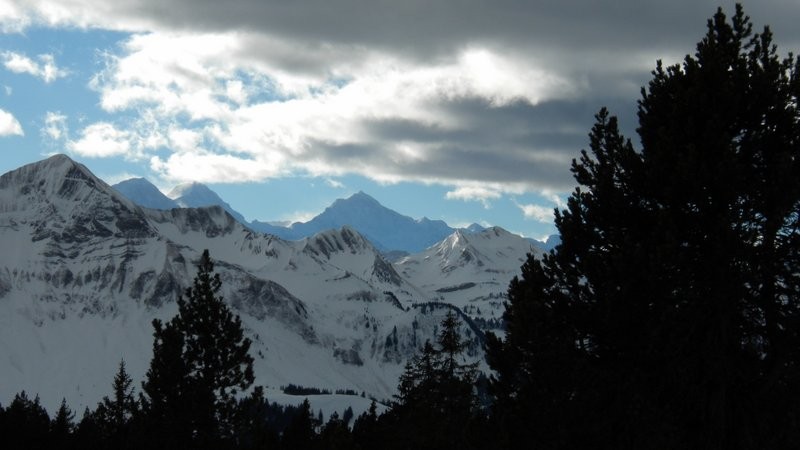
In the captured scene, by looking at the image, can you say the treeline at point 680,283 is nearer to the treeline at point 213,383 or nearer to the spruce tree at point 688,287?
the spruce tree at point 688,287

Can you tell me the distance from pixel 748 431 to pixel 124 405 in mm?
62194

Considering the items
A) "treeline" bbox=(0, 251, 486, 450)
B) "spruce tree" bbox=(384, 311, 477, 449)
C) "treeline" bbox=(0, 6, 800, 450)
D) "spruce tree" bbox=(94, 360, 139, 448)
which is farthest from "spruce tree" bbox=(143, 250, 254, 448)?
"spruce tree" bbox=(94, 360, 139, 448)

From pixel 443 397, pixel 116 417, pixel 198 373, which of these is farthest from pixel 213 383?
pixel 116 417

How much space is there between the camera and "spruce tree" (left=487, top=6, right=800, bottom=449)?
771 inches

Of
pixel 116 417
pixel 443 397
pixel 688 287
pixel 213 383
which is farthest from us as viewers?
pixel 116 417

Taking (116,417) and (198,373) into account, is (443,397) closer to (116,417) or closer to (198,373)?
(198,373)

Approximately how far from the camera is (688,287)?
2028cm

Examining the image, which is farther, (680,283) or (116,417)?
(116,417)

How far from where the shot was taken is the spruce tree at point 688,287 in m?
19.6

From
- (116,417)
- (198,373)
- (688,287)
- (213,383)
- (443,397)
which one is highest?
(688,287)

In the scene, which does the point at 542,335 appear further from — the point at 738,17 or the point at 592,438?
the point at 738,17

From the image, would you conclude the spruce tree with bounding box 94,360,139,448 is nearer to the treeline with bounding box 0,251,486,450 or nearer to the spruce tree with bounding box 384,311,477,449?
the treeline with bounding box 0,251,486,450

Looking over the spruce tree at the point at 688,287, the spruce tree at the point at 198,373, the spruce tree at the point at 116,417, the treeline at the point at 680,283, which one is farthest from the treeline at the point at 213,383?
the spruce tree at the point at 116,417

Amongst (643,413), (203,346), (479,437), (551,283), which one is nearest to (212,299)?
(203,346)
